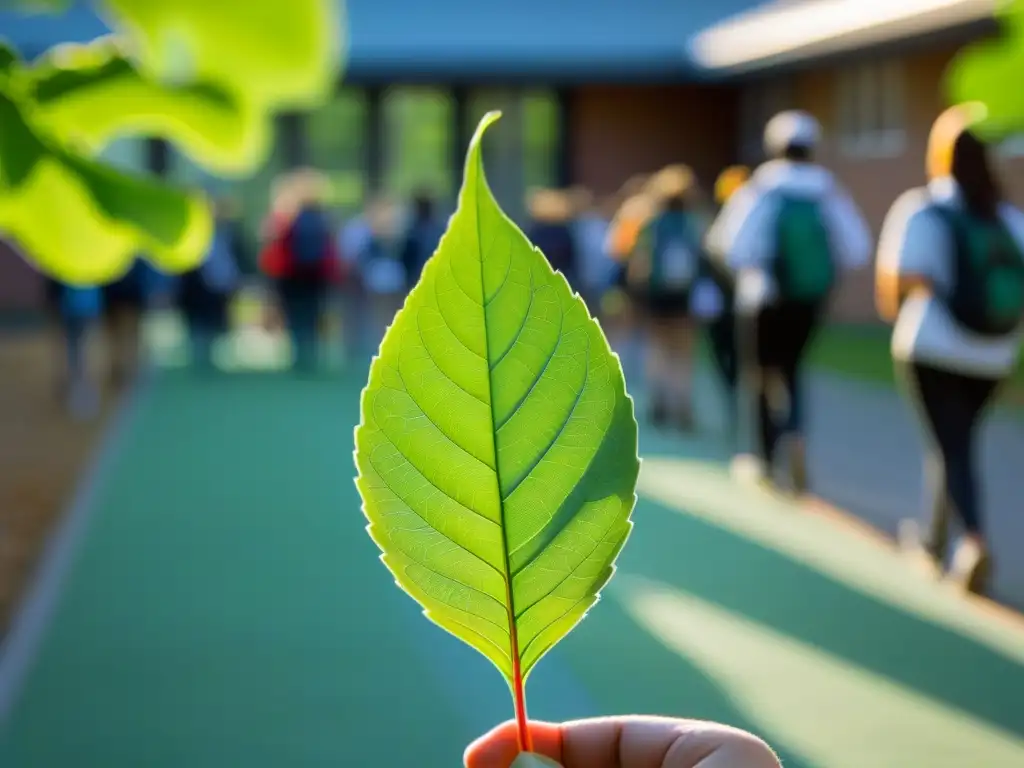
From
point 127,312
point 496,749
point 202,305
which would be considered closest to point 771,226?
point 127,312

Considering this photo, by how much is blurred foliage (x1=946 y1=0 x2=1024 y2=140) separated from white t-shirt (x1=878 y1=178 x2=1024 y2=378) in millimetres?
5477

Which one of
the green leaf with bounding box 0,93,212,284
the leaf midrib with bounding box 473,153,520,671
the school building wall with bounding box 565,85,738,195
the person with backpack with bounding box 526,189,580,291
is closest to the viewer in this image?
the leaf midrib with bounding box 473,153,520,671

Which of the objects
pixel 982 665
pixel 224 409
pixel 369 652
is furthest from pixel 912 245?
pixel 224 409

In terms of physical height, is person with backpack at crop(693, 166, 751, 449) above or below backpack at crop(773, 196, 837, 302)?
below

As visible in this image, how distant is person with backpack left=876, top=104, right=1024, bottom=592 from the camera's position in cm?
665

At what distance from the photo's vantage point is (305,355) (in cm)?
1642

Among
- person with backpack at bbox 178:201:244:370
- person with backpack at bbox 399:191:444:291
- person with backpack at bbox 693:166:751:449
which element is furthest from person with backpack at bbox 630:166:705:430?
person with backpack at bbox 178:201:244:370

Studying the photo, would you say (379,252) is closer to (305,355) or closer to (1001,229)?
(305,355)

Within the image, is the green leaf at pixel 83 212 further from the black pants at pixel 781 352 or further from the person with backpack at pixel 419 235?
the person with backpack at pixel 419 235

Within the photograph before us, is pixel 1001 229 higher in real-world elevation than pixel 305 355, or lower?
higher

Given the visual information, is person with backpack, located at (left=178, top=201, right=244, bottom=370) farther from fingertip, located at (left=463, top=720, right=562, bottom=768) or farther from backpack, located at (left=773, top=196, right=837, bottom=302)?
fingertip, located at (left=463, top=720, right=562, bottom=768)

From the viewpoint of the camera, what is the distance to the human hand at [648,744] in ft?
2.90

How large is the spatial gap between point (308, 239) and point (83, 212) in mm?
13728

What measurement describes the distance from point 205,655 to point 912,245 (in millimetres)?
3251
